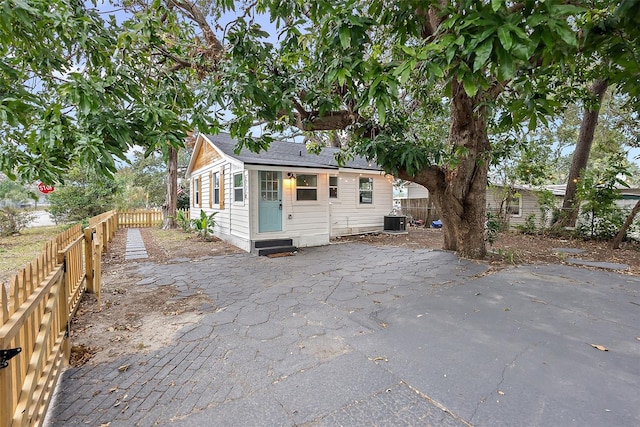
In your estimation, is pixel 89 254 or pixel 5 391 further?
pixel 89 254

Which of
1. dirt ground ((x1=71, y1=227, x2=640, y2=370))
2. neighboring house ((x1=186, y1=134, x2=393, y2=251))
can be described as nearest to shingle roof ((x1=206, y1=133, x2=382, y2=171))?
neighboring house ((x1=186, y1=134, x2=393, y2=251))

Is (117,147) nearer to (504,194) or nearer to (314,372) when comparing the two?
(314,372)

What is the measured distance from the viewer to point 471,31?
212cm

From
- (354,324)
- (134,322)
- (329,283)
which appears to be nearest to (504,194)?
(329,283)

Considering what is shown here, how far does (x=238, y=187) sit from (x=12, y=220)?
948 centimetres

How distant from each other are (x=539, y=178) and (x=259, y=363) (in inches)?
481

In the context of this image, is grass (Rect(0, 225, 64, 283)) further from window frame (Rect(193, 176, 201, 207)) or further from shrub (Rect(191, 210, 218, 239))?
window frame (Rect(193, 176, 201, 207))

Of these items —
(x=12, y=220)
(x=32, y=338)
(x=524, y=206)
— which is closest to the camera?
(x=32, y=338)

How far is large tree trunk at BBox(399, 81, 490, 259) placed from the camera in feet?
19.6

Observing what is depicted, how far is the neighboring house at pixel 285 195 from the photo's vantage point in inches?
320

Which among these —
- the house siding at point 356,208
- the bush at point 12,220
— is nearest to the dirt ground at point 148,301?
the house siding at point 356,208

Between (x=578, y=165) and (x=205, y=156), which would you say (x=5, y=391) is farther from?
(x=578, y=165)

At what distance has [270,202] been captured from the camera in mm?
8344

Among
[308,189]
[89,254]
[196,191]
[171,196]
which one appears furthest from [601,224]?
[171,196]
